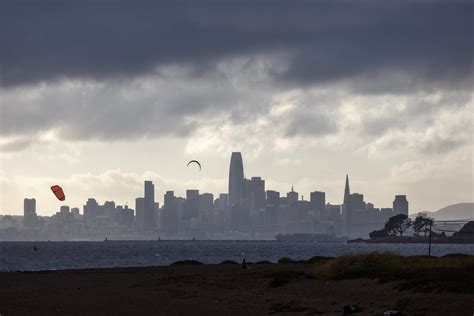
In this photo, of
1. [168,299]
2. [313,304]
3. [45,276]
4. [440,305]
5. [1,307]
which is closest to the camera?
[440,305]

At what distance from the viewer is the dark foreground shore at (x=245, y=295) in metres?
32.1

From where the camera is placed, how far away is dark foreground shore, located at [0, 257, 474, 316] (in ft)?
105

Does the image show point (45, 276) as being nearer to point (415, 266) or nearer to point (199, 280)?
point (199, 280)

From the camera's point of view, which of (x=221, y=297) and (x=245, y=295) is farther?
(x=221, y=297)

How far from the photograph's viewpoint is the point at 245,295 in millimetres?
39438

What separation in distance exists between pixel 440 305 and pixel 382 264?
11516mm

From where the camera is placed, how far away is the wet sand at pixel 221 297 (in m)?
32.0

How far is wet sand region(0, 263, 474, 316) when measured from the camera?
32000 mm

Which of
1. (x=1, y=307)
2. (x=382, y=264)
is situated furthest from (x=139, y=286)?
(x=382, y=264)

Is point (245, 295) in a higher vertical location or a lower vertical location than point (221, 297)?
higher

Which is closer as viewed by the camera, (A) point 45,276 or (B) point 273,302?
(B) point 273,302

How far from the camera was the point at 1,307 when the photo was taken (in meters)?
37.2

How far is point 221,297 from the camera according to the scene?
130ft

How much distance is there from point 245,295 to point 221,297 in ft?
3.84
